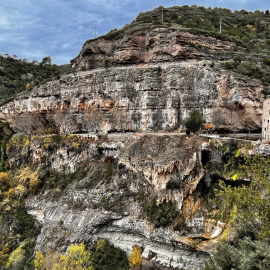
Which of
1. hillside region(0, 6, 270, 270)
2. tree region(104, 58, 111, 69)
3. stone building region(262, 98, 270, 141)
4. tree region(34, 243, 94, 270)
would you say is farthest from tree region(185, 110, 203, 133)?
tree region(104, 58, 111, 69)

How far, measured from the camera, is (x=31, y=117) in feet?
123

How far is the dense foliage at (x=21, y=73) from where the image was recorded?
5200 cm

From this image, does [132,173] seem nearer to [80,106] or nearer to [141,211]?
[141,211]

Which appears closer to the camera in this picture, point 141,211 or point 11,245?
point 141,211

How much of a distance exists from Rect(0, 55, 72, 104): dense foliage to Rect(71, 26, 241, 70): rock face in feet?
69.1

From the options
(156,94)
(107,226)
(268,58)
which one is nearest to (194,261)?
(107,226)

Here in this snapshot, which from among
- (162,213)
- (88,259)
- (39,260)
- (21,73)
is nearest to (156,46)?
(162,213)

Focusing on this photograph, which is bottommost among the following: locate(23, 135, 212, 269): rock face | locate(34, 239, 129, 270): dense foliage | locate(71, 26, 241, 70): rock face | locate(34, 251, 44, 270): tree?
locate(34, 251, 44, 270): tree

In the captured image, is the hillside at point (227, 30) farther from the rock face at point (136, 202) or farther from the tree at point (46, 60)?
the tree at point (46, 60)

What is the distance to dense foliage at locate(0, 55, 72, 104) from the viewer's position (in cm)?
5200

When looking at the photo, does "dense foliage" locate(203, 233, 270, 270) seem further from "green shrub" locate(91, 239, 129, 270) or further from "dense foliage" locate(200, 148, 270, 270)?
"green shrub" locate(91, 239, 129, 270)

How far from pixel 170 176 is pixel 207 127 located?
9.27m

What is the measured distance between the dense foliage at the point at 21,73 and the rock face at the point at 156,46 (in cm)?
2106

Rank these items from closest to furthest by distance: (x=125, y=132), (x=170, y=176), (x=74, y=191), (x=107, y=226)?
(x=170, y=176) < (x=107, y=226) < (x=74, y=191) < (x=125, y=132)
